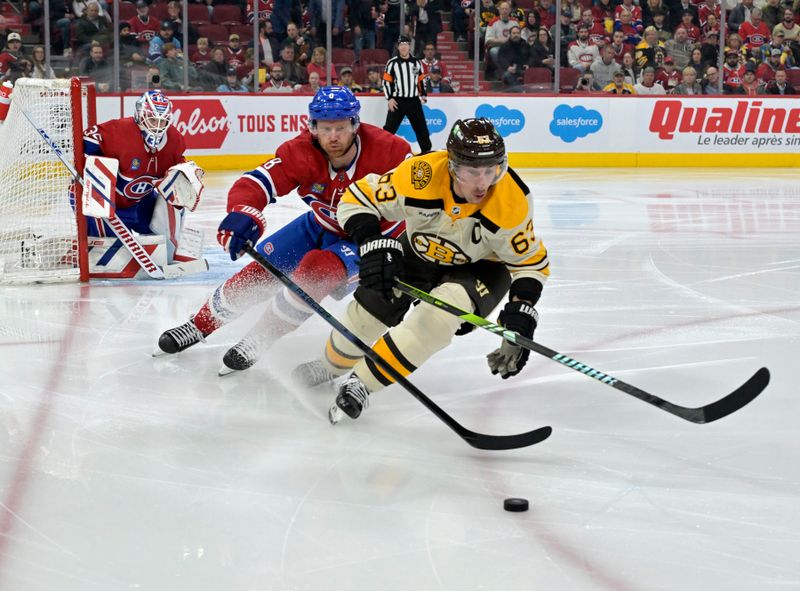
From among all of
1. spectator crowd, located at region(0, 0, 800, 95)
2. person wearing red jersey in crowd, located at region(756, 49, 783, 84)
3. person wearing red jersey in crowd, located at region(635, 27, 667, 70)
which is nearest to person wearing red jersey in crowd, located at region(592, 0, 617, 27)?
spectator crowd, located at region(0, 0, 800, 95)

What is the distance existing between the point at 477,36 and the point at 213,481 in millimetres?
8580

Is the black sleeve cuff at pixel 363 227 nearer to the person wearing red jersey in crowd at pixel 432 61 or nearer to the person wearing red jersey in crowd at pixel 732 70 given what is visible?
the person wearing red jersey in crowd at pixel 432 61

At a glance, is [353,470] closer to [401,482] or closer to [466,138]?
[401,482]

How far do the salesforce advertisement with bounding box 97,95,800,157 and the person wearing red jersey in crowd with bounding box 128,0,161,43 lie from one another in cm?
98

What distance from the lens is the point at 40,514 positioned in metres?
2.23

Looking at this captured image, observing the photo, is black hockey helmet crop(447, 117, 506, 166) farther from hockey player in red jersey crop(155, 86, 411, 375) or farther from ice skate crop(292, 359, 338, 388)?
ice skate crop(292, 359, 338, 388)

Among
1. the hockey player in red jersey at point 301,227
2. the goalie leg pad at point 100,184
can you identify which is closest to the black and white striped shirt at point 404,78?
the goalie leg pad at point 100,184

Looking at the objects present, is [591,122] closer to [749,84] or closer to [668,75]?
[668,75]

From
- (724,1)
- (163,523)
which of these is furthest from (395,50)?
(163,523)

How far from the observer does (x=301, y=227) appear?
3.54 m

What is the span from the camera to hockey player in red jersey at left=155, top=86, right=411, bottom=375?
3.24m

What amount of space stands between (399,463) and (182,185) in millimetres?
2680

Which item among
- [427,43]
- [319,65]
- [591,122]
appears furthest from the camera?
[591,122]

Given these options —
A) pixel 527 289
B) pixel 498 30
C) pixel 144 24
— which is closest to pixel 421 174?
pixel 527 289
